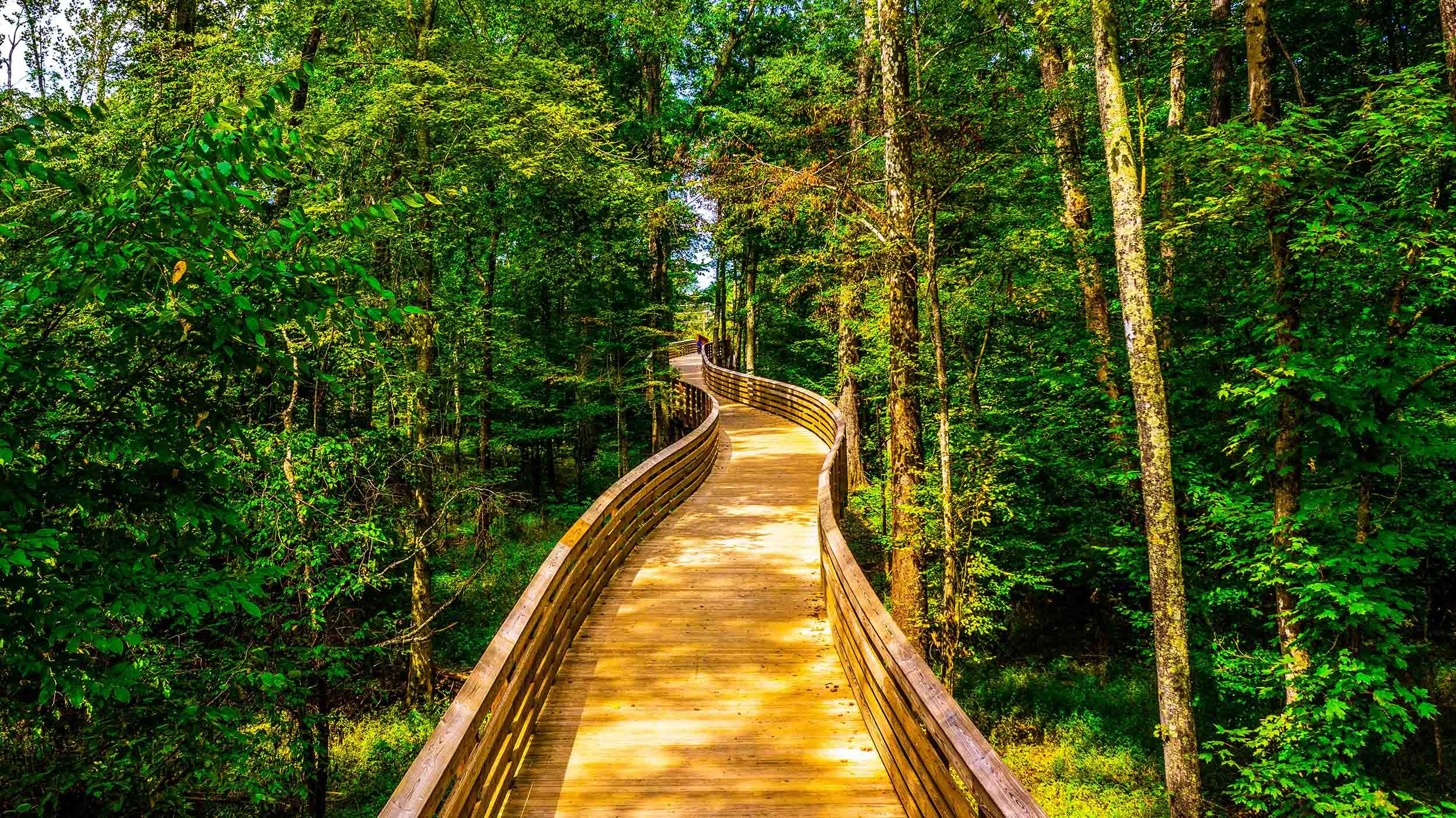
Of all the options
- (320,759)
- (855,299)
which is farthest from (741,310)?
(320,759)

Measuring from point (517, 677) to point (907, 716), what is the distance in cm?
243

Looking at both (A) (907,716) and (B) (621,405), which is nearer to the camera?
(A) (907,716)

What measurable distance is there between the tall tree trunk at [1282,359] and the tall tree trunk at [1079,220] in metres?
2.79

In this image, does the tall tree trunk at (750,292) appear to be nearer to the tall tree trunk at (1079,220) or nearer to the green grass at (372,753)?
the tall tree trunk at (1079,220)

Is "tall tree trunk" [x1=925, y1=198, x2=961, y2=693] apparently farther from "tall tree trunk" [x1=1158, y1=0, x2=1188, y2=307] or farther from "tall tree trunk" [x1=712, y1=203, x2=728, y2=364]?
"tall tree trunk" [x1=712, y1=203, x2=728, y2=364]

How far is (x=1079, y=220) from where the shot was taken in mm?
11227

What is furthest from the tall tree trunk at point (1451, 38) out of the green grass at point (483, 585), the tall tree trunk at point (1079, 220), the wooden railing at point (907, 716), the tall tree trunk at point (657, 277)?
the green grass at point (483, 585)

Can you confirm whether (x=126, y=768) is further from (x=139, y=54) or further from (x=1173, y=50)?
(x=1173, y=50)

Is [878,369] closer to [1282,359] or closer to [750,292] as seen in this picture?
[1282,359]

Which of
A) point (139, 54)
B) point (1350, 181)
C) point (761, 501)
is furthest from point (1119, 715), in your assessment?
point (139, 54)

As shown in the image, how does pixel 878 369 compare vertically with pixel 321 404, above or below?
above

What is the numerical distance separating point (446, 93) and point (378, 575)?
7.81 meters

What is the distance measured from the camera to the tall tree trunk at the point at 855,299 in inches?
369

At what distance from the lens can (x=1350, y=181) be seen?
7551 millimetres
